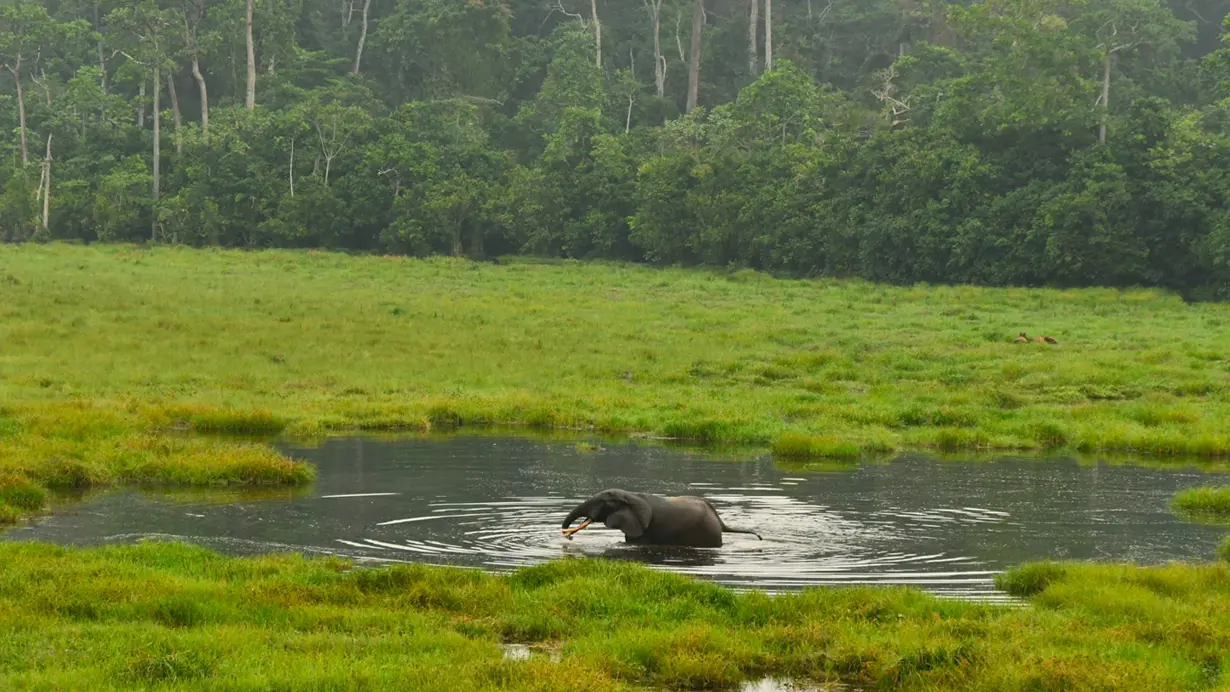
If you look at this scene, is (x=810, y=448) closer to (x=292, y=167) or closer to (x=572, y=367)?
(x=572, y=367)

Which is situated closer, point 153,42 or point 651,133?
point 651,133

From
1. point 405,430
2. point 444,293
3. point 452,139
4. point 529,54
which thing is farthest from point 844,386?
point 529,54

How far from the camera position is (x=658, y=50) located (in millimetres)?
89250

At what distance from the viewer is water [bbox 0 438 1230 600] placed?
16062 mm

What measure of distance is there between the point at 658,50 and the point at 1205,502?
72266 mm

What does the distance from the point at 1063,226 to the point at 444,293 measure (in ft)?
79.7

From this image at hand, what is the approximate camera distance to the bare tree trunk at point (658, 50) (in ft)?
294

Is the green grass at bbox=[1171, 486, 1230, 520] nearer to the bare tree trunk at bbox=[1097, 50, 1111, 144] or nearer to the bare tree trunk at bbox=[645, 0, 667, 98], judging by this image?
the bare tree trunk at bbox=[1097, 50, 1111, 144]

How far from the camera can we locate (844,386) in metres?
34.4

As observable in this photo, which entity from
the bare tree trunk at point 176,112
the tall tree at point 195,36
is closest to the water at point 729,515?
the bare tree trunk at point 176,112

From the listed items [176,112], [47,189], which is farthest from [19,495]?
[176,112]

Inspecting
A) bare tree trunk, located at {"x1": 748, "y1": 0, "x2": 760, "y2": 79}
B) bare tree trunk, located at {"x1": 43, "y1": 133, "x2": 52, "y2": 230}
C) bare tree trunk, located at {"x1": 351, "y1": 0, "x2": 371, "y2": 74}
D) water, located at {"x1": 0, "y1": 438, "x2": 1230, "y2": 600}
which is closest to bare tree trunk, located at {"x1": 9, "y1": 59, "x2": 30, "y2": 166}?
bare tree trunk, located at {"x1": 43, "y1": 133, "x2": 52, "y2": 230}

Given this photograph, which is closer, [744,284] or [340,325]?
[340,325]

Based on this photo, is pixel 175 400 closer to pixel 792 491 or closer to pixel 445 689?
pixel 792 491
